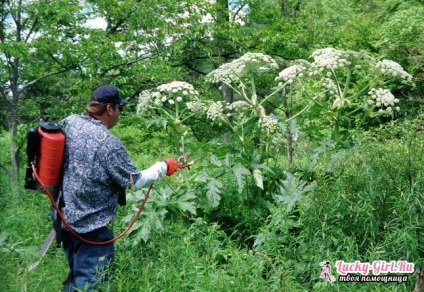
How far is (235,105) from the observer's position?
222 inches

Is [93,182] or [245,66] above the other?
[245,66]

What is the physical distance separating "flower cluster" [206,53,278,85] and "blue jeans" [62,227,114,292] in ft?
8.35

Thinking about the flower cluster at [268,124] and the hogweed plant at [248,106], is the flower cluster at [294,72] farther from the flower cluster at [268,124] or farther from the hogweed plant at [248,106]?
the flower cluster at [268,124]

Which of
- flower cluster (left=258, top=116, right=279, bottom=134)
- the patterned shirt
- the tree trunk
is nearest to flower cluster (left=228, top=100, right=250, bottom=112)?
flower cluster (left=258, top=116, right=279, bottom=134)

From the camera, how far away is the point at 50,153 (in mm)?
3637

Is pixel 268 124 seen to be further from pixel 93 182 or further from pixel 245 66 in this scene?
pixel 93 182

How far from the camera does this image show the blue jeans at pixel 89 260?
12.1ft

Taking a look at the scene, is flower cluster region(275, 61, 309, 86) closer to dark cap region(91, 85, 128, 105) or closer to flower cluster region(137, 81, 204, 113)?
flower cluster region(137, 81, 204, 113)

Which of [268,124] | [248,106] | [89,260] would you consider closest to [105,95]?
[89,260]

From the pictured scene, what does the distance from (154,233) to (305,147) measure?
235cm

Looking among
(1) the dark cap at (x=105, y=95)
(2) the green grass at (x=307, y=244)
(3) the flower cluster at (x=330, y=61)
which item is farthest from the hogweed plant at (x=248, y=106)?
(1) the dark cap at (x=105, y=95)

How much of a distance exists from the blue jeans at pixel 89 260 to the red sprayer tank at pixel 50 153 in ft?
1.62

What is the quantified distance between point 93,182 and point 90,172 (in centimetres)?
9

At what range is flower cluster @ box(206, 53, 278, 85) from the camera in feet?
17.9
